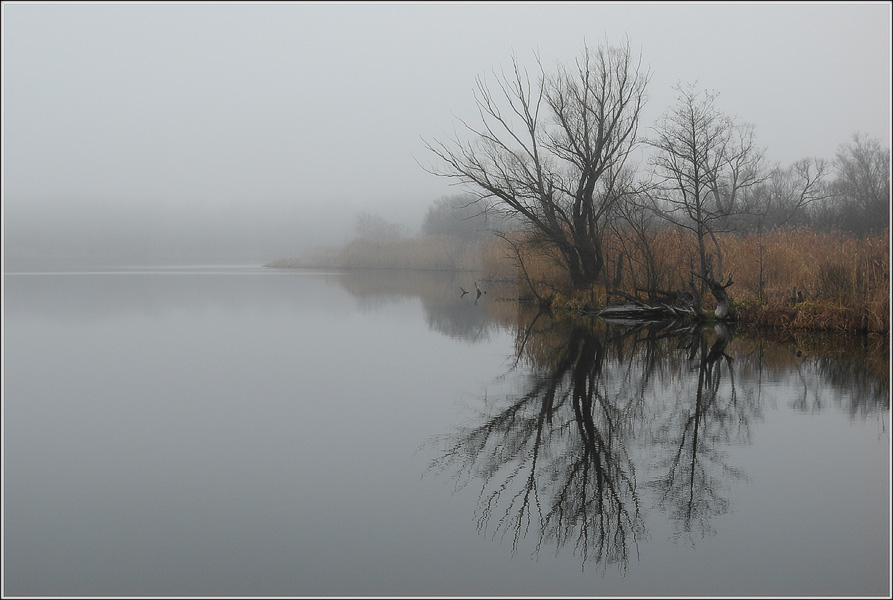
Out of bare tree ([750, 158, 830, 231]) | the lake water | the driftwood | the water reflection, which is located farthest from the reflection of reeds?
Answer: bare tree ([750, 158, 830, 231])

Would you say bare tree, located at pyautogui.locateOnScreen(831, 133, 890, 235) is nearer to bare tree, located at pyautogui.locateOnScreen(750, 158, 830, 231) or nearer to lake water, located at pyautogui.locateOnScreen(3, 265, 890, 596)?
bare tree, located at pyautogui.locateOnScreen(750, 158, 830, 231)

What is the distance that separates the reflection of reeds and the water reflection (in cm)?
220

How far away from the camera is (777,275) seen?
14922 mm

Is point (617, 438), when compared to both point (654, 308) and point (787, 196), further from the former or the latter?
point (787, 196)

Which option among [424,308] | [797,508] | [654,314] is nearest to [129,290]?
[424,308]

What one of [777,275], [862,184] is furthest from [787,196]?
[777,275]

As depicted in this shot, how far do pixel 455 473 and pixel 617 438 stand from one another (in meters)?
1.55

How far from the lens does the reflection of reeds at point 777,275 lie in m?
11.8

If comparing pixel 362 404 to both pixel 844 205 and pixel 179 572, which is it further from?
pixel 844 205

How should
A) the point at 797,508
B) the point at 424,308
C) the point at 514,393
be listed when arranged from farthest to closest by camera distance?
the point at 424,308 < the point at 514,393 < the point at 797,508

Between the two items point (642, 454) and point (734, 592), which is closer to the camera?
point (734, 592)

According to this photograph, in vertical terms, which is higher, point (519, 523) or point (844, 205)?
point (844, 205)

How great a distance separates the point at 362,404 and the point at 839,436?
14.6ft

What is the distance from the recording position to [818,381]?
26.9 ft
